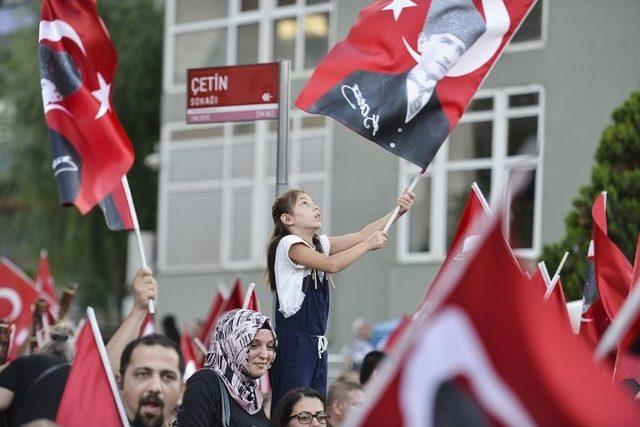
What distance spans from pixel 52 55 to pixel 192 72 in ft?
2.97

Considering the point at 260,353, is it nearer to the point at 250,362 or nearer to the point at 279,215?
the point at 250,362

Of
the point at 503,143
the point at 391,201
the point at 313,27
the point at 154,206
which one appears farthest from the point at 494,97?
the point at 154,206

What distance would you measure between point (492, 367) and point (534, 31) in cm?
1996

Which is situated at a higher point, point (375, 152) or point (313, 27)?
point (313, 27)

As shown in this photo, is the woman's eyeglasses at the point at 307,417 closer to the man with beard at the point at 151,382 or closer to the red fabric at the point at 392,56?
the man with beard at the point at 151,382

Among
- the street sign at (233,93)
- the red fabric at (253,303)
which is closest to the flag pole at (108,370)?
the street sign at (233,93)

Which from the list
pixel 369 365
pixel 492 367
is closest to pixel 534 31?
pixel 369 365

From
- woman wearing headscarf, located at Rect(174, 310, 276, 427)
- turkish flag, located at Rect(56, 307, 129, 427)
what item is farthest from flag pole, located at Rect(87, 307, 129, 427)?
woman wearing headscarf, located at Rect(174, 310, 276, 427)

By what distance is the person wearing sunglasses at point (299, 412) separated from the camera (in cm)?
643

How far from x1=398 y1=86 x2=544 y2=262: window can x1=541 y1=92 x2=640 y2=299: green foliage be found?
770cm

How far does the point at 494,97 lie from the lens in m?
23.4

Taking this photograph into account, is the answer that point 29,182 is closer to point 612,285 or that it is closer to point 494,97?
point 494,97

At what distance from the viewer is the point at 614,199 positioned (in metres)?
14.5

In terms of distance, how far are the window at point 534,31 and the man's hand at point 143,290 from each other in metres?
16.4
